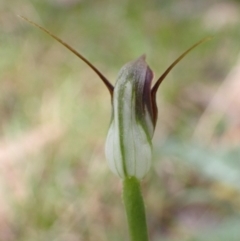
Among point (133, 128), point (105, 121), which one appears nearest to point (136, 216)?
point (133, 128)

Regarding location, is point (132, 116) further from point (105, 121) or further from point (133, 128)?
point (105, 121)

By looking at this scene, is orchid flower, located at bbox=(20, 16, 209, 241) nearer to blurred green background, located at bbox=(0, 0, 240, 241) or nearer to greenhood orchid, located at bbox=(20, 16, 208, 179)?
greenhood orchid, located at bbox=(20, 16, 208, 179)

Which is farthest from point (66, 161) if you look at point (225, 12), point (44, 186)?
point (225, 12)

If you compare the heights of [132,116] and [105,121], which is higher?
[105,121]

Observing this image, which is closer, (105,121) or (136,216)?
(136,216)

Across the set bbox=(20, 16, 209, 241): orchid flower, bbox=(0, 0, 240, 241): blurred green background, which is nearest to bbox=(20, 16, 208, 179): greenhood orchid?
bbox=(20, 16, 209, 241): orchid flower
